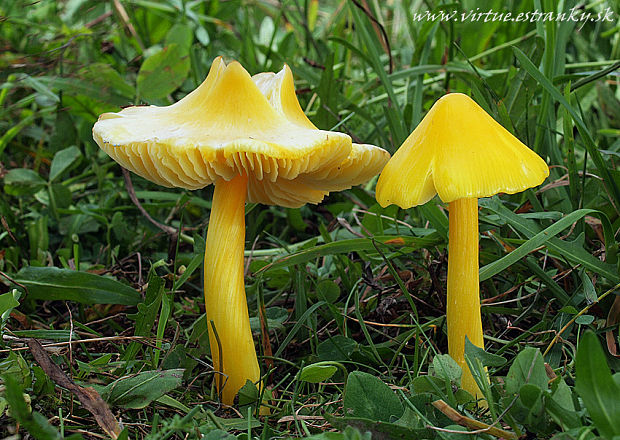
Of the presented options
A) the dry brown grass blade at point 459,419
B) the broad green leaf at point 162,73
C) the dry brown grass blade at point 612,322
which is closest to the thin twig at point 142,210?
the broad green leaf at point 162,73

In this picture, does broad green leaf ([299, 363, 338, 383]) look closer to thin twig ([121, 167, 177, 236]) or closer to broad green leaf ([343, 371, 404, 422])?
broad green leaf ([343, 371, 404, 422])

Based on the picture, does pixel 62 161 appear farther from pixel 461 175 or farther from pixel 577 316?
pixel 577 316

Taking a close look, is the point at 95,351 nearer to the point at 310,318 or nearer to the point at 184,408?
the point at 184,408

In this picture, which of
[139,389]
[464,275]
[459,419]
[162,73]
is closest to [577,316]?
[464,275]

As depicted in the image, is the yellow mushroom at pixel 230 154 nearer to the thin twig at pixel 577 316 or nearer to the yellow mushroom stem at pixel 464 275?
the yellow mushroom stem at pixel 464 275

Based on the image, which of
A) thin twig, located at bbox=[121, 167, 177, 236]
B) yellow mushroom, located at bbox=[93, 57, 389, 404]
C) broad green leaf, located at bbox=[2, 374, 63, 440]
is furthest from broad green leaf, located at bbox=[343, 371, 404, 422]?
thin twig, located at bbox=[121, 167, 177, 236]

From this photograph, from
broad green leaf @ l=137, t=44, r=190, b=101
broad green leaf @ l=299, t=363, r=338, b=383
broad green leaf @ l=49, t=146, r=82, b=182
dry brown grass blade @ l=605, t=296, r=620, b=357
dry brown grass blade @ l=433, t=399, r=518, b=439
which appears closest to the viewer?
dry brown grass blade @ l=433, t=399, r=518, b=439
